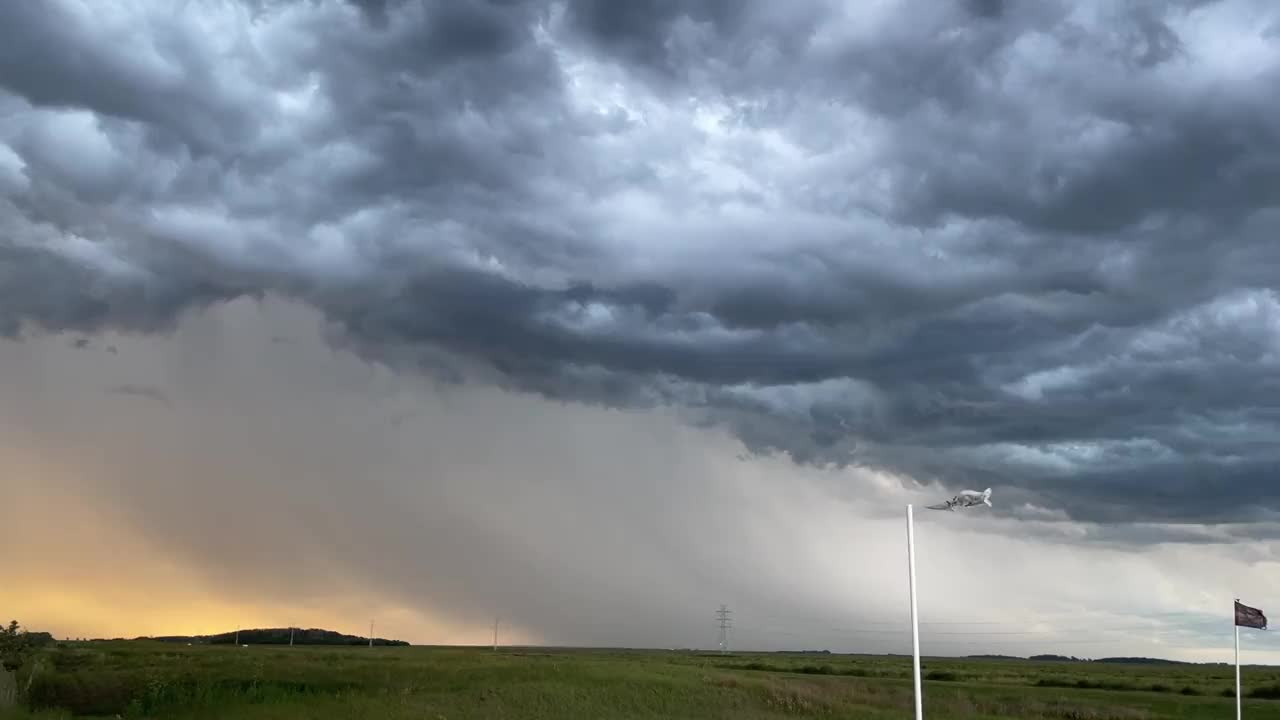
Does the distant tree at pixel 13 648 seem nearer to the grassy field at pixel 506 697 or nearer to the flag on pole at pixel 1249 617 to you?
the grassy field at pixel 506 697

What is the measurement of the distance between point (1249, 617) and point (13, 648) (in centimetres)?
6448

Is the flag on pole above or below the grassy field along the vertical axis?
above

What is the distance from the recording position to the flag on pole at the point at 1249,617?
5409cm

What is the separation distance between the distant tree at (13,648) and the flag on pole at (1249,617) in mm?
63226

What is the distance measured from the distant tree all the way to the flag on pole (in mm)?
63226

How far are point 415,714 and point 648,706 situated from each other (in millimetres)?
12286

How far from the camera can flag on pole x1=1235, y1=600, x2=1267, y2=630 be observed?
5409 cm

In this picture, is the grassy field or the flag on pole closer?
the grassy field

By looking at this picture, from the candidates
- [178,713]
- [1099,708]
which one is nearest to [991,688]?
[1099,708]

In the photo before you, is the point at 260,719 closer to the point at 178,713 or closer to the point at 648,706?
the point at 178,713

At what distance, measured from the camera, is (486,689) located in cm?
5038

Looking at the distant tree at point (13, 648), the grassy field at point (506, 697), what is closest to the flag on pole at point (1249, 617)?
the grassy field at point (506, 697)

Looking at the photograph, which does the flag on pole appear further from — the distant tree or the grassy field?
the distant tree

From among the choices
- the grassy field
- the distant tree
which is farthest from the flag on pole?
the distant tree
